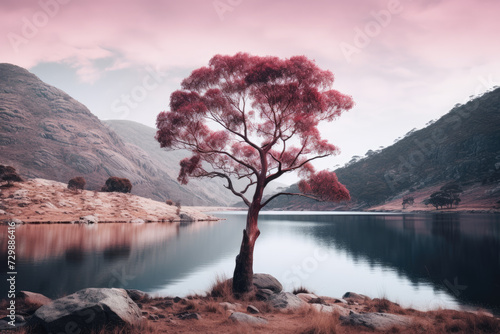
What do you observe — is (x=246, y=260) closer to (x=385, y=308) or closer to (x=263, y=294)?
(x=263, y=294)

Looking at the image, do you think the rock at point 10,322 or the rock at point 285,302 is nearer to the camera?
the rock at point 10,322

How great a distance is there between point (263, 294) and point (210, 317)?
465cm

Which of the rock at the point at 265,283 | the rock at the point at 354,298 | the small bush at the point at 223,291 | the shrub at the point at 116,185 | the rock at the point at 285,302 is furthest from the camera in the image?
the shrub at the point at 116,185

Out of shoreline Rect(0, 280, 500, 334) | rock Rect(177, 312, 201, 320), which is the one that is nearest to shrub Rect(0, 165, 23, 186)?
shoreline Rect(0, 280, 500, 334)

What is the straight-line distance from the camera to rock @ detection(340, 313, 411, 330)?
37.7 feet

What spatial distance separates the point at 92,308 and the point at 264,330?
590 centimetres

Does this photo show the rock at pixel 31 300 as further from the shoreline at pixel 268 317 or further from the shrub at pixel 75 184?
the shrub at pixel 75 184

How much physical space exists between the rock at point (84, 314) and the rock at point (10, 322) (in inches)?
43.3

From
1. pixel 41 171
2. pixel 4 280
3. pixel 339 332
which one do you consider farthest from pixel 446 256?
pixel 41 171

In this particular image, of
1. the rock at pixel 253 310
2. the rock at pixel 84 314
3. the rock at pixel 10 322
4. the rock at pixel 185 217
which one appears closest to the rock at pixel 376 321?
the rock at pixel 253 310

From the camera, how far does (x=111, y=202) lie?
87.3 m

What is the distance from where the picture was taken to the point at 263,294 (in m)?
16.8

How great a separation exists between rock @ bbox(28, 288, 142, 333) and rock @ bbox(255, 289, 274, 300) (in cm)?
754

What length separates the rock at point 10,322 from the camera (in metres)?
10.2
